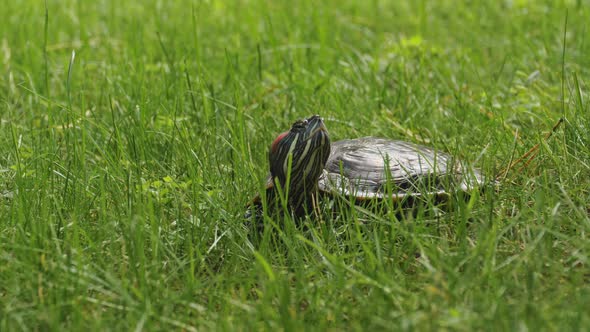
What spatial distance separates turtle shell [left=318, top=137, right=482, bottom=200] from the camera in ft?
9.67

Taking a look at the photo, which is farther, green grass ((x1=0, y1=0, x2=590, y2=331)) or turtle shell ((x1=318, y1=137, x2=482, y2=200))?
turtle shell ((x1=318, y1=137, x2=482, y2=200))

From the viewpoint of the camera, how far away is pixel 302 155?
2979mm

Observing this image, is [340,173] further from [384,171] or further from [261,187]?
[261,187]

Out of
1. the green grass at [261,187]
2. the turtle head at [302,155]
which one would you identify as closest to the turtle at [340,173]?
the turtle head at [302,155]

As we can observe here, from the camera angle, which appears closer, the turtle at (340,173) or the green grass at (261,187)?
the green grass at (261,187)

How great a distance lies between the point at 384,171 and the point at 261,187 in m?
0.62

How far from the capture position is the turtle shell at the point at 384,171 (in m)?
2.95

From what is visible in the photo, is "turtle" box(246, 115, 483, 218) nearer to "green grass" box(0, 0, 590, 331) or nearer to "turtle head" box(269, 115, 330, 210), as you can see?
"turtle head" box(269, 115, 330, 210)

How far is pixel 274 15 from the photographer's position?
6.17 metres

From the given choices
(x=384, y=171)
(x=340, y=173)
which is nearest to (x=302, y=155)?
(x=340, y=173)

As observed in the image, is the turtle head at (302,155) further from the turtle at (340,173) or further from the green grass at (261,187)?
the green grass at (261,187)

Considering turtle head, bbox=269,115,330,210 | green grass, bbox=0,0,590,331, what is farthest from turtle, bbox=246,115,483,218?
green grass, bbox=0,0,590,331

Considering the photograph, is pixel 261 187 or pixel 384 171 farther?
pixel 384 171

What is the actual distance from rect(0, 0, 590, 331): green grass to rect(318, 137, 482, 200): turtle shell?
0.42 feet
